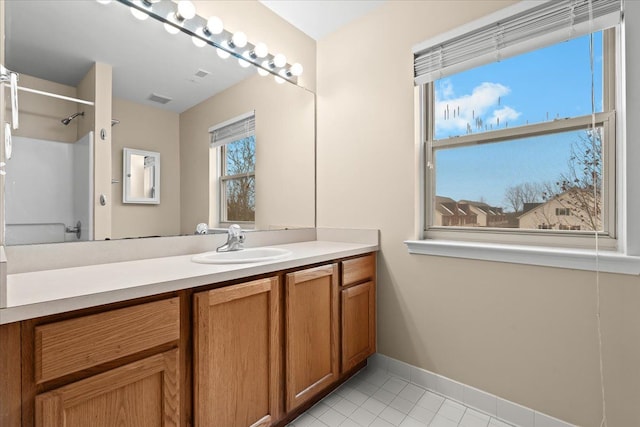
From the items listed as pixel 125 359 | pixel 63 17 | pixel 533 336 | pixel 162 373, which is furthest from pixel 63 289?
pixel 533 336

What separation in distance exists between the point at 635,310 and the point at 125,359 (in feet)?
Answer: 6.18

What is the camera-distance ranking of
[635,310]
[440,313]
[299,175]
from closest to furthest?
[635,310]
[440,313]
[299,175]

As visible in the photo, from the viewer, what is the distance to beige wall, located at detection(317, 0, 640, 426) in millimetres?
1296

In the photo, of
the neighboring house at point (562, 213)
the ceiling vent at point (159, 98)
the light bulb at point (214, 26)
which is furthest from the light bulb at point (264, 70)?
the neighboring house at point (562, 213)

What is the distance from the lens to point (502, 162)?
5.32 ft

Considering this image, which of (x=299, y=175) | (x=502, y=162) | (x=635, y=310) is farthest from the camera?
(x=299, y=175)

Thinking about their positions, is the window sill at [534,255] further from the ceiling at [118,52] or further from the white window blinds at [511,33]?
the ceiling at [118,52]

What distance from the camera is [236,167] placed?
1.95 m

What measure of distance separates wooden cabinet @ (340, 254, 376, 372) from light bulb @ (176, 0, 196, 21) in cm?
156

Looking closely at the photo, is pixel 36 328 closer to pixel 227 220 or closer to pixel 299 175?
pixel 227 220

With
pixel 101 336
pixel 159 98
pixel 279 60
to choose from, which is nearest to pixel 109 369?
pixel 101 336

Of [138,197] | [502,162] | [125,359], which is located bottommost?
[125,359]

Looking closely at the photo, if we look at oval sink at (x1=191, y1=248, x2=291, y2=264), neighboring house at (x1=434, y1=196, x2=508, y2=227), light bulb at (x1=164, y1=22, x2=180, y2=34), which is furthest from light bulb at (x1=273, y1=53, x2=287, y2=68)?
neighboring house at (x1=434, y1=196, x2=508, y2=227)

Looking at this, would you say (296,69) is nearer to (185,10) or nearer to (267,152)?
(267,152)
